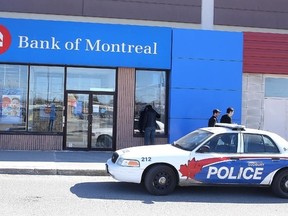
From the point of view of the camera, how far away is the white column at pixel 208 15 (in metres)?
16.2

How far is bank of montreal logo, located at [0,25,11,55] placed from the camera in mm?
14352

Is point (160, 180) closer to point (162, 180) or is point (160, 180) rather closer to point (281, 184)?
point (162, 180)

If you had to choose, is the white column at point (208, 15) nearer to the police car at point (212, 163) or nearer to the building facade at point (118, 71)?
the building facade at point (118, 71)

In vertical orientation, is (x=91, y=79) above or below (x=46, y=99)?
above

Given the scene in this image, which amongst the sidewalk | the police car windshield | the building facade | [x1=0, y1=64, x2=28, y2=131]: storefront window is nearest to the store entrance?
the building facade

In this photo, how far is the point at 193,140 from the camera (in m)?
9.44

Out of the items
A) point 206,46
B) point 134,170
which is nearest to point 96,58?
point 206,46

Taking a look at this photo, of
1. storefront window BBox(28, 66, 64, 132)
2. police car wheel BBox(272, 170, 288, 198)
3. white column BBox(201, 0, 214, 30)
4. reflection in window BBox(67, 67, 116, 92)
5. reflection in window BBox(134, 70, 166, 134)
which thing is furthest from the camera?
white column BBox(201, 0, 214, 30)

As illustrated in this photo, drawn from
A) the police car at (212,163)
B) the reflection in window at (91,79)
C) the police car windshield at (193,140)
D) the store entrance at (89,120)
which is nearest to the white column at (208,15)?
the reflection in window at (91,79)

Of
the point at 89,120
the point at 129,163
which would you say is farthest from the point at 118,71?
the point at 129,163

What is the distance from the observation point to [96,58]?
48.4 ft

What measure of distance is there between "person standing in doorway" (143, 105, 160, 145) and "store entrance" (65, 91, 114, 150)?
55.0 inches

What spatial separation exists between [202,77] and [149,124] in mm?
2659

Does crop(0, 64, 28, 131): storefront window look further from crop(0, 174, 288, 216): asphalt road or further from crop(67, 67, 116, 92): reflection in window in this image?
crop(0, 174, 288, 216): asphalt road
